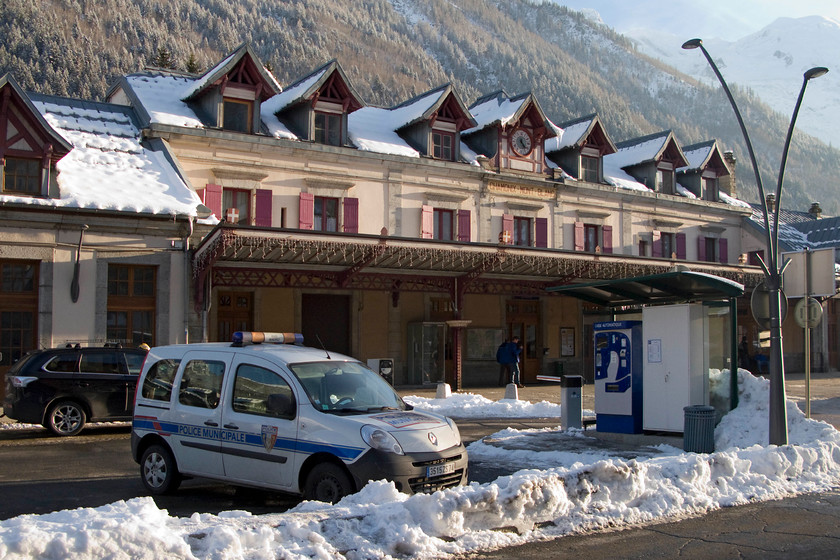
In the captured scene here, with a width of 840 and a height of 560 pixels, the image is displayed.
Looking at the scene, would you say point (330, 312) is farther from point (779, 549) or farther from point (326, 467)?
point (779, 549)

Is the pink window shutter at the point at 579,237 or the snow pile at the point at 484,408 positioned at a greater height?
the pink window shutter at the point at 579,237

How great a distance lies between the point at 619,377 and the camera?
1434 centimetres

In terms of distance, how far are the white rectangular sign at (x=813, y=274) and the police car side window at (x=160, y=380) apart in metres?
9.57

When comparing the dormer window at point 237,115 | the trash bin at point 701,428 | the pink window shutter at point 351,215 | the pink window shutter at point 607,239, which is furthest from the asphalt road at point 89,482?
the pink window shutter at point 607,239

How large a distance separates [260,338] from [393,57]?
5187 inches

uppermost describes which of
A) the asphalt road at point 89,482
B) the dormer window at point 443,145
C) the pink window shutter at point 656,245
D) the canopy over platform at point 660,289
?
the dormer window at point 443,145

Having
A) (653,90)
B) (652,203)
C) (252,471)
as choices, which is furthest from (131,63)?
(653,90)

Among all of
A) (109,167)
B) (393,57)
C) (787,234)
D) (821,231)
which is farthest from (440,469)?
(393,57)

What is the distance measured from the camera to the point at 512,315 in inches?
1171

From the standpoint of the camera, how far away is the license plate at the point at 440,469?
806 cm

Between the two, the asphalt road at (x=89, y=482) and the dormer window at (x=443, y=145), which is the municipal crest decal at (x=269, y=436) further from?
the dormer window at (x=443, y=145)

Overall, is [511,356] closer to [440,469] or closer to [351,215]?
[351,215]

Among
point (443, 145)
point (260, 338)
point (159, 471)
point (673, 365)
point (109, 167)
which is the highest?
point (443, 145)

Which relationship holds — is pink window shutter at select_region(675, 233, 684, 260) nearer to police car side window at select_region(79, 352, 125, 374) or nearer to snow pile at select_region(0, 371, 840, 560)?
snow pile at select_region(0, 371, 840, 560)
